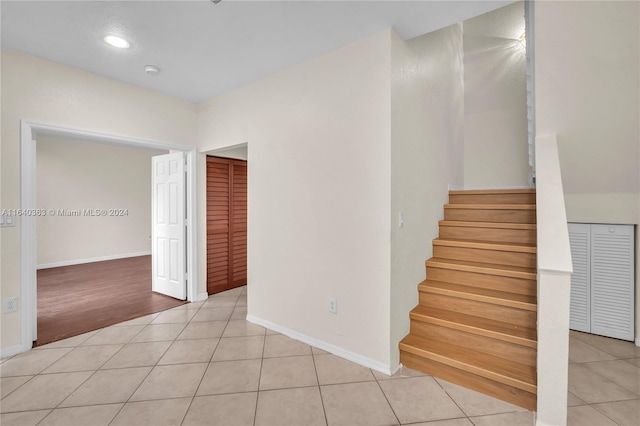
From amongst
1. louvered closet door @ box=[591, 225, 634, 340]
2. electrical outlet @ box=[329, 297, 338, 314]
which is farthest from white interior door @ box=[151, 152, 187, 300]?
Result: louvered closet door @ box=[591, 225, 634, 340]

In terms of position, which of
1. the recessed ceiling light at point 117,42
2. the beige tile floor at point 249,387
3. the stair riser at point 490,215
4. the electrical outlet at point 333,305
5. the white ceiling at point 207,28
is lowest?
the beige tile floor at point 249,387

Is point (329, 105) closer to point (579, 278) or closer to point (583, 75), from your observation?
point (583, 75)

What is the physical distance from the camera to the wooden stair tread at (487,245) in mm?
2350

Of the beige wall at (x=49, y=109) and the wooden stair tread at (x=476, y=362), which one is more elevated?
the beige wall at (x=49, y=109)

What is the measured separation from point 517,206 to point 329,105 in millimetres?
1973

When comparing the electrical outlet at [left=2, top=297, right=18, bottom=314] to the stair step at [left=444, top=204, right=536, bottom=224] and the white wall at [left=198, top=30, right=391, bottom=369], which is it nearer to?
the white wall at [left=198, top=30, right=391, bottom=369]

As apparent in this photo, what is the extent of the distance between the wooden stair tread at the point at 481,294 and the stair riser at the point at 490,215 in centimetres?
84

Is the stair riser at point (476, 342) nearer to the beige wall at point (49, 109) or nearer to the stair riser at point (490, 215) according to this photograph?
the stair riser at point (490, 215)

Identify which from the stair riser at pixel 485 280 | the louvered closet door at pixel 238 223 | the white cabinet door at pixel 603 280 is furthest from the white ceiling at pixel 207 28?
the white cabinet door at pixel 603 280

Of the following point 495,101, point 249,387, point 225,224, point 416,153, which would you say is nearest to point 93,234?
point 225,224

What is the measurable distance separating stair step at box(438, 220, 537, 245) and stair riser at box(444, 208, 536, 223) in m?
0.12

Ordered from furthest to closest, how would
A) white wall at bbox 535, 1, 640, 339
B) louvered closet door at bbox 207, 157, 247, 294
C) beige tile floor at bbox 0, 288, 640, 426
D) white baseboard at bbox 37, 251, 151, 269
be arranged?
white baseboard at bbox 37, 251, 151, 269
louvered closet door at bbox 207, 157, 247, 294
white wall at bbox 535, 1, 640, 339
beige tile floor at bbox 0, 288, 640, 426

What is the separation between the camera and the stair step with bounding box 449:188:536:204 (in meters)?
2.99

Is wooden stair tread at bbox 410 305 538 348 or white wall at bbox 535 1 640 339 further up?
white wall at bbox 535 1 640 339
